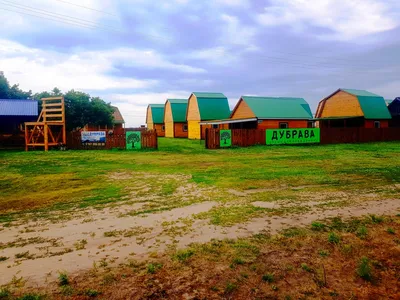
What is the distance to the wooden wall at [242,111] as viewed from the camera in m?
35.6

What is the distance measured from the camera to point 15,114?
25.8 metres

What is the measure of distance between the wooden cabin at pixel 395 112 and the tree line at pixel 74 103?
4227 cm

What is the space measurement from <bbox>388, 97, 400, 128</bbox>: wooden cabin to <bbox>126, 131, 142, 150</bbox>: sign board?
37146mm

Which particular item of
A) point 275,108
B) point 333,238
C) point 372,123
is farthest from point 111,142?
point 372,123

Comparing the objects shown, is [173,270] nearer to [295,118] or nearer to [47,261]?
[47,261]

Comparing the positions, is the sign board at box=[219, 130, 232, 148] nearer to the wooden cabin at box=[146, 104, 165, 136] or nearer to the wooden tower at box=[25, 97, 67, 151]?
the wooden tower at box=[25, 97, 67, 151]

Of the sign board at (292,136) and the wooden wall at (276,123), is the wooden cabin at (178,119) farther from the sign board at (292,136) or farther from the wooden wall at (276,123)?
the sign board at (292,136)

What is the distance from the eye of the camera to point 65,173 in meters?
12.7

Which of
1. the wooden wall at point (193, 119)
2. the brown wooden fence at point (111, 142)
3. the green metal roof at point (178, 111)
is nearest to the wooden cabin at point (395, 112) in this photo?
the wooden wall at point (193, 119)

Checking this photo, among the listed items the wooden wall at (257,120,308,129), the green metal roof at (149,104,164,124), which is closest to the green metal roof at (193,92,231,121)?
the wooden wall at (257,120,308,129)

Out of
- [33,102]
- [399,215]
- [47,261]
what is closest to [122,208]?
[47,261]

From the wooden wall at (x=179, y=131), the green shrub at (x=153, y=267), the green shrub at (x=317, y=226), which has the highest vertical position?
the wooden wall at (x=179, y=131)

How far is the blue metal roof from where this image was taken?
25944mm

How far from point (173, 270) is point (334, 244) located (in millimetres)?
2731
